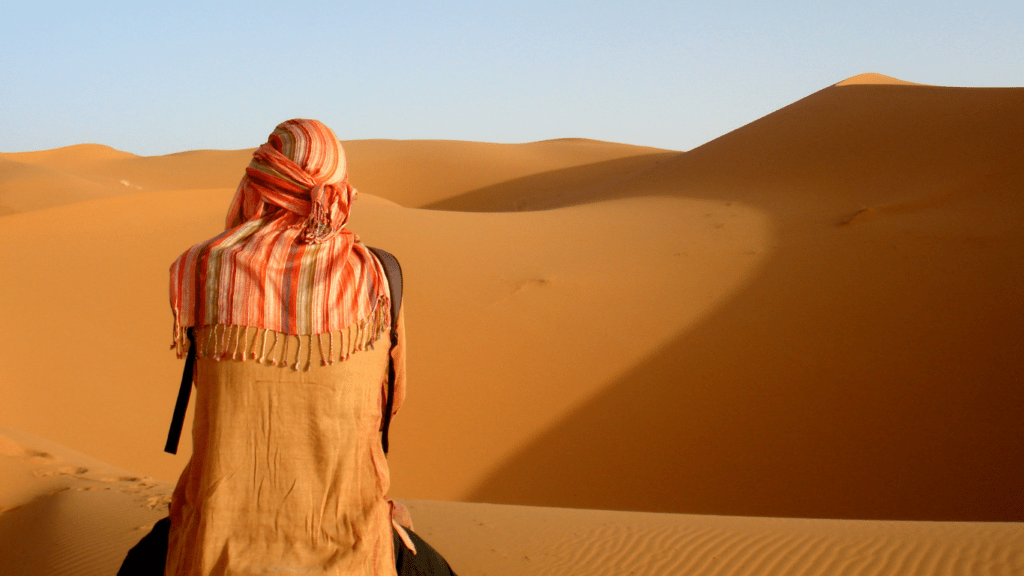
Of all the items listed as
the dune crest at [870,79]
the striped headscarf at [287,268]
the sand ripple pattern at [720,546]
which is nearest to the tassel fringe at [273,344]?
the striped headscarf at [287,268]

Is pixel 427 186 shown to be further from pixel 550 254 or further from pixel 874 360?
pixel 874 360

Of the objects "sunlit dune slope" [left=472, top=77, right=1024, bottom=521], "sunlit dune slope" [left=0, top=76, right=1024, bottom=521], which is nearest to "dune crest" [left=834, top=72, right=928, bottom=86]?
"sunlit dune slope" [left=0, top=76, right=1024, bottom=521]

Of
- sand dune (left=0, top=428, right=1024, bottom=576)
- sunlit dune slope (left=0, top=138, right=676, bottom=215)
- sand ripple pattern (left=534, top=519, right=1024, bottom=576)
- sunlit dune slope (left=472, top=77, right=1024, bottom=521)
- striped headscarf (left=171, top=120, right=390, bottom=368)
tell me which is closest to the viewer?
striped headscarf (left=171, top=120, right=390, bottom=368)

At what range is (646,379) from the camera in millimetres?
7398

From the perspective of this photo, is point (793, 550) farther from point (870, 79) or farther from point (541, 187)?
point (541, 187)

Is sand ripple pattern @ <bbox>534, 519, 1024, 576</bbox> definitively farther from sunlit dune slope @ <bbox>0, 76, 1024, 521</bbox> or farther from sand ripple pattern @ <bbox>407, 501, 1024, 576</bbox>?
sunlit dune slope @ <bbox>0, 76, 1024, 521</bbox>

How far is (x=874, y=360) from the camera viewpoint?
7406 mm

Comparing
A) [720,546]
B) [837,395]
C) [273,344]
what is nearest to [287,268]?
[273,344]

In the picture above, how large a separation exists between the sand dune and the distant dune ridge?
0.06 feet

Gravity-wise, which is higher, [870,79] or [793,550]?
[870,79]

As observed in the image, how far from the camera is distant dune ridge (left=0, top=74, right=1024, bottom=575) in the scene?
4.02 metres

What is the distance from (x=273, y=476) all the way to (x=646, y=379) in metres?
5.76

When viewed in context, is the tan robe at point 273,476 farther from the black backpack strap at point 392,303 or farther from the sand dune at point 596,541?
the sand dune at point 596,541

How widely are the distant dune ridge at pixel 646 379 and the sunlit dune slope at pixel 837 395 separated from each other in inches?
1.0
